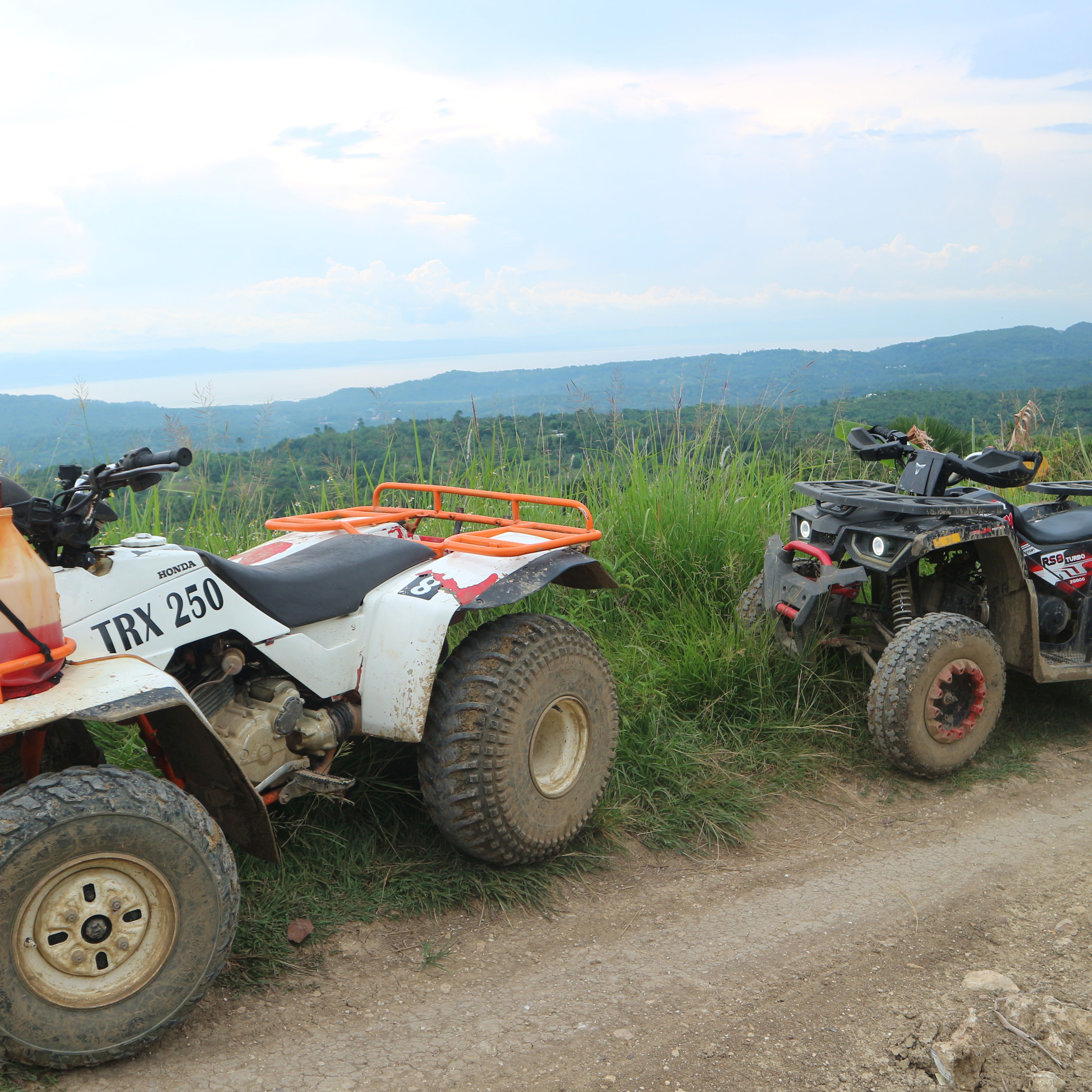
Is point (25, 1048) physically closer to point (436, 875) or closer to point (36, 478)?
point (436, 875)

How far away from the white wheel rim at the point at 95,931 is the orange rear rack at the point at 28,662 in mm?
449

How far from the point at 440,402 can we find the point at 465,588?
4.20 meters

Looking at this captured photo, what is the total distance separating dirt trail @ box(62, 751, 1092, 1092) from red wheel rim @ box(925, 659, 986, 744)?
442mm

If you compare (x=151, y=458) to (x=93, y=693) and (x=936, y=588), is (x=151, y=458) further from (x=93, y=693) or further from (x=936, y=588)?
(x=936, y=588)

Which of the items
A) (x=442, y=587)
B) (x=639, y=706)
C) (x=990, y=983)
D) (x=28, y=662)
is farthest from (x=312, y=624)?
(x=990, y=983)

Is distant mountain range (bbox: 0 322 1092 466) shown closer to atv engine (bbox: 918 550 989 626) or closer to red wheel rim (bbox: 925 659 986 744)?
atv engine (bbox: 918 550 989 626)

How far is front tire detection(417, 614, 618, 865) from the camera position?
3.03 metres

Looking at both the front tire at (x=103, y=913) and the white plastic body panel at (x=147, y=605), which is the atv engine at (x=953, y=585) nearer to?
the white plastic body panel at (x=147, y=605)

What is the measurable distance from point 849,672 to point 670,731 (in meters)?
1.07

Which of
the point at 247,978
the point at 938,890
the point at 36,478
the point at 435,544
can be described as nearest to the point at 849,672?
the point at 938,890

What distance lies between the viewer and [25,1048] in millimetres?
2127

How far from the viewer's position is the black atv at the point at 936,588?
4027mm

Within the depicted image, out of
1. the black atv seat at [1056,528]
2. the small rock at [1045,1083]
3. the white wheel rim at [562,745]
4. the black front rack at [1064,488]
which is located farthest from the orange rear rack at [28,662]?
the black front rack at [1064,488]

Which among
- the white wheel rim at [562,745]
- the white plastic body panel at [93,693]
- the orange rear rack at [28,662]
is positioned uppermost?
the orange rear rack at [28,662]
